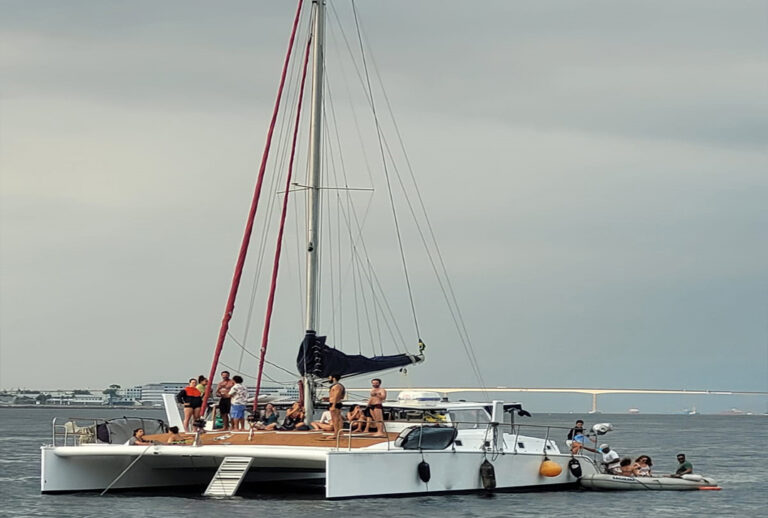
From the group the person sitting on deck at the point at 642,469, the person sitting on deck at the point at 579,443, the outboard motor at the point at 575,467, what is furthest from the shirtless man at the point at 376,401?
the person sitting on deck at the point at 642,469

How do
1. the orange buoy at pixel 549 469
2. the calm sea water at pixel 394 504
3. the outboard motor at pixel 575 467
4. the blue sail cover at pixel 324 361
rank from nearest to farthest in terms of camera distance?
1. the calm sea water at pixel 394 504
2. the blue sail cover at pixel 324 361
3. the orange buoy at pixel 549 469
4. the outboard motor at pixel 575 467

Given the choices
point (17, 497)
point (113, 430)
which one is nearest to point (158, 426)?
point (113, 430)

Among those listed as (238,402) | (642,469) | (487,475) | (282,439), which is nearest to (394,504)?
(282,439)

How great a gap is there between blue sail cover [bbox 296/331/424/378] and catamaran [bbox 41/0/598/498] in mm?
23

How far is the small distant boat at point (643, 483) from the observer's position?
103 ft

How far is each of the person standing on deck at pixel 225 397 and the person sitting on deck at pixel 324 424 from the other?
2.00 metres

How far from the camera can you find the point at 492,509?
26.3 m

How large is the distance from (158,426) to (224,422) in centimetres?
232

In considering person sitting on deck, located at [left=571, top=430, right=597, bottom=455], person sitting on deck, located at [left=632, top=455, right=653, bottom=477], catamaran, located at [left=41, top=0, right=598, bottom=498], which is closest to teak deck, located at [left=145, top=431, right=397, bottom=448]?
catamaran, located at [left=41, top=0, right=598, bottom=498]

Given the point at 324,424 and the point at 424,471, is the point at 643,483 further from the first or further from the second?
the point at 324,424

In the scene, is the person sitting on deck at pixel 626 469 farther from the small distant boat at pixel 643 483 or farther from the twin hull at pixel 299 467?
the twin hull at pixel 299 467

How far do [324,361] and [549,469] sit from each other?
596 centimetres

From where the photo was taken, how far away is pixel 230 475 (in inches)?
1009

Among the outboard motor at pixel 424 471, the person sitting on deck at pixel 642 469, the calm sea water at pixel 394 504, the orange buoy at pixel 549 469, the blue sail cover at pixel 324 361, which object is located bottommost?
the calm sea water at pixel 394 504
